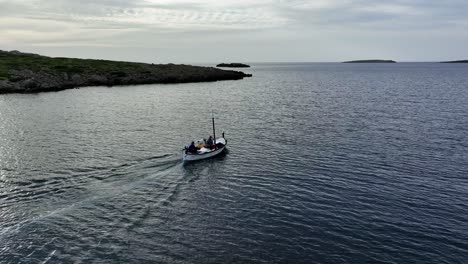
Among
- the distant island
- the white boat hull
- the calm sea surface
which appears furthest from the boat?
the distant island

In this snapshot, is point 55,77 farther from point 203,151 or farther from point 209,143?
point 203,151

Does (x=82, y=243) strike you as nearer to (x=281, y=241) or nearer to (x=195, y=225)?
(x=195, y=225)

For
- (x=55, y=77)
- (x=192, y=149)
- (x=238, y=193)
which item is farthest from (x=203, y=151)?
(x=55, y=77)

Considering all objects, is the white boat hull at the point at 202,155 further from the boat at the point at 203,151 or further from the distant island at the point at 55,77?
the distant island at the point at 55,77

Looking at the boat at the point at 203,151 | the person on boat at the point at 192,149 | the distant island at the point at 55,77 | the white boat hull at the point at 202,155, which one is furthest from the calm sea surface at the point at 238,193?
the distant island at the point at 55,77

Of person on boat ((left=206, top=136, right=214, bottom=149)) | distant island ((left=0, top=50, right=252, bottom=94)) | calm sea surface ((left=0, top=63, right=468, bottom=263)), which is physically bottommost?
calm sea surface ((left=0, top=63, right=468, bottom=263))

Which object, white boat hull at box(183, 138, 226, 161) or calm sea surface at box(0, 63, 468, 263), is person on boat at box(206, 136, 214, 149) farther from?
calm sea surface at box(0, 63, 468, 263)

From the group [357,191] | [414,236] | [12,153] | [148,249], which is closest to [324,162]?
Answer: [357,191]

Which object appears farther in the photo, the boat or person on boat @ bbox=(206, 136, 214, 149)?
person on boat @ bbox=(206, 136, 214, 149)

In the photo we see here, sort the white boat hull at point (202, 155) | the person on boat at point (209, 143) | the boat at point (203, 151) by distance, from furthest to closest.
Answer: the person on boat at point (209, 143) → the boat at point (203, 151) → the white boat hull at point (202, 155)
